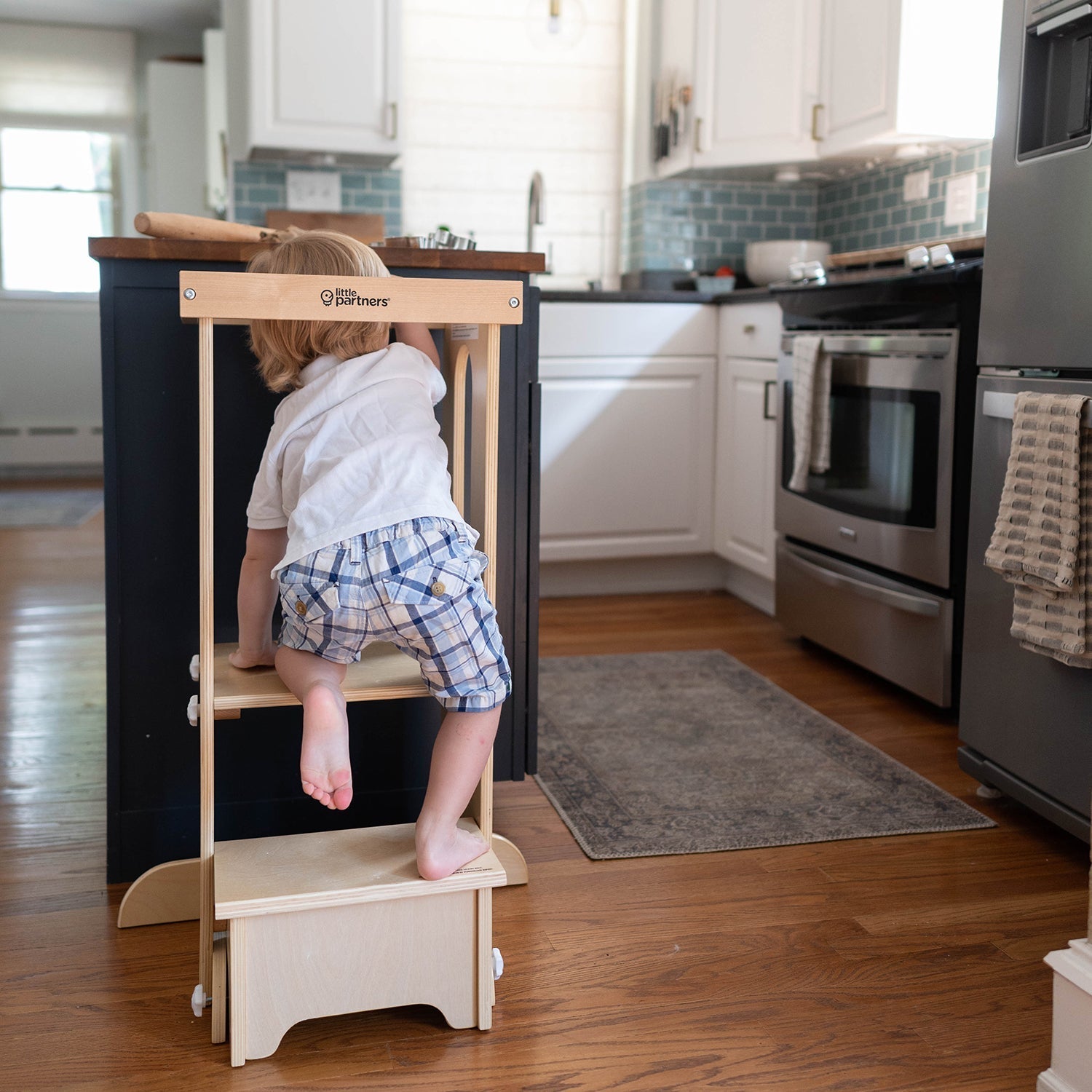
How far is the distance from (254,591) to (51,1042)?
562mm

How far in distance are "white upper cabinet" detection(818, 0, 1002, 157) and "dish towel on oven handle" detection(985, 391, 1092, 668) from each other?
171cm

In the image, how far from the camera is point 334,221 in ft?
13.0

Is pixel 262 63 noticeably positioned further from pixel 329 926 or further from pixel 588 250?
pixel 329 926

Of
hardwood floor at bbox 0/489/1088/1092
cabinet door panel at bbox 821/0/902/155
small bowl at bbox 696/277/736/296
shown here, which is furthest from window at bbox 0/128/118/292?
hardwood floor at bbox 0/489/1088/1092

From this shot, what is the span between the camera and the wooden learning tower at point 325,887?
1.28 m

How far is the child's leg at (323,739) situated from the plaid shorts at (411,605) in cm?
5

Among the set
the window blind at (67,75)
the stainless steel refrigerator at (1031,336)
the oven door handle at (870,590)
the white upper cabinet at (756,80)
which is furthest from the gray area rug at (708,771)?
the window blind at (67,75)

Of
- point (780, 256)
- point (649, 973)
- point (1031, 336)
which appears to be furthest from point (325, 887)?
point (780, 256)

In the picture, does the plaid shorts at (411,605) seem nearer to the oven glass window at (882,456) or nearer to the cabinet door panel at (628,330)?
the oven glass window at (882,456)

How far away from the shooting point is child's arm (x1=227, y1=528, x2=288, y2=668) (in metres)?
1.46

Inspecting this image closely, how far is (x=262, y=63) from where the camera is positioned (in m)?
3.66

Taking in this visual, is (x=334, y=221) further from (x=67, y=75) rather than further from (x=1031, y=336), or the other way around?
(x=67, y=75)

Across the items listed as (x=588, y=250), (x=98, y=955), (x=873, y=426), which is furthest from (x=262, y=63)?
(x=98, y=955)

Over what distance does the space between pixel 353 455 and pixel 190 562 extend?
457mm
